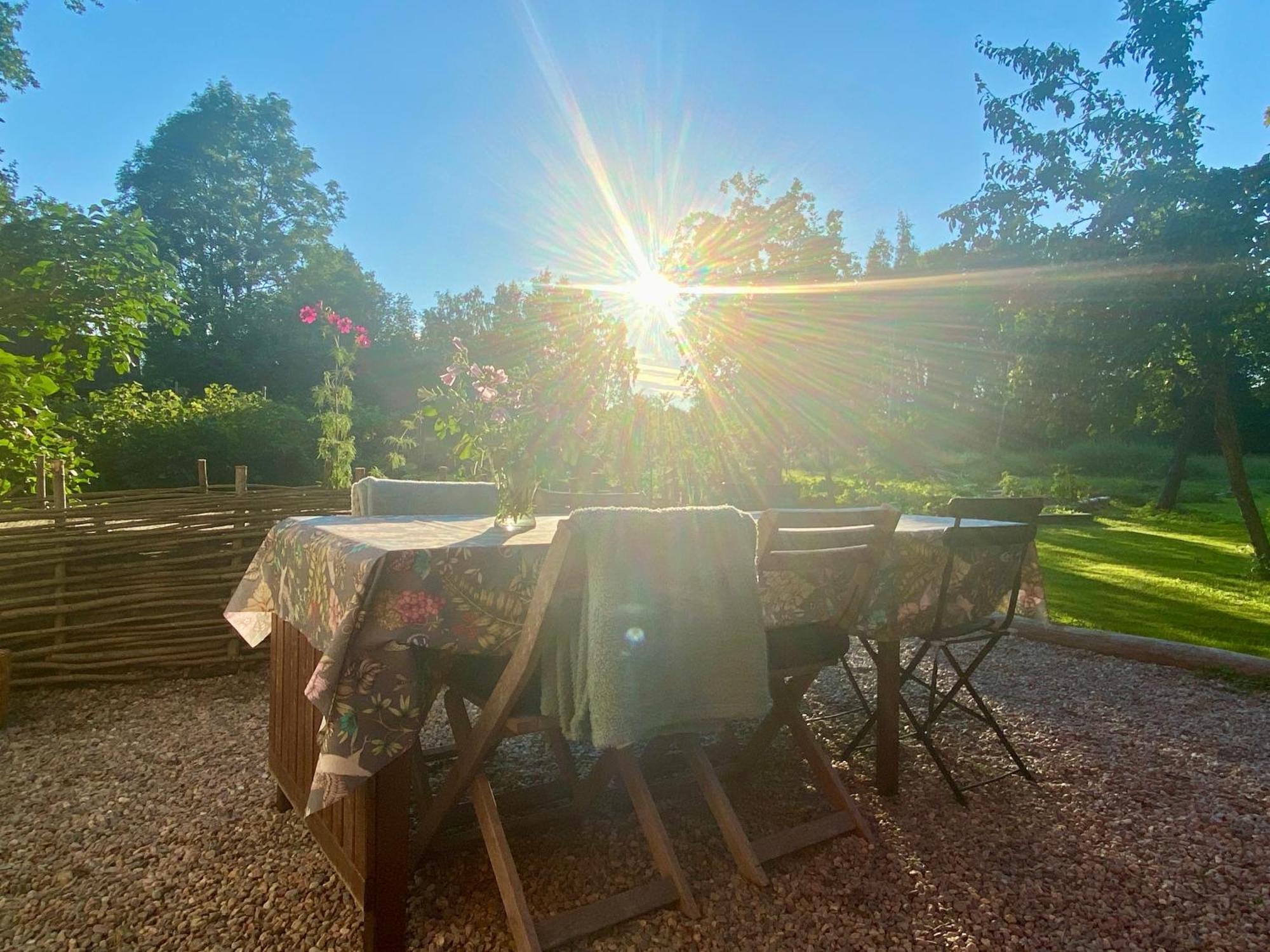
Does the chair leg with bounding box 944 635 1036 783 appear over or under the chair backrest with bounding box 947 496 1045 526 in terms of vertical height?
under

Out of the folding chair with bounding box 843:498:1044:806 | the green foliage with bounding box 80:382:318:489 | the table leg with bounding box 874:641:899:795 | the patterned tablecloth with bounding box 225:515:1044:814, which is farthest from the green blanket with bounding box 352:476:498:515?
the green foliage with bounding box 80:382:318:489

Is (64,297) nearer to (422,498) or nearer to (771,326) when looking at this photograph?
(422,498)

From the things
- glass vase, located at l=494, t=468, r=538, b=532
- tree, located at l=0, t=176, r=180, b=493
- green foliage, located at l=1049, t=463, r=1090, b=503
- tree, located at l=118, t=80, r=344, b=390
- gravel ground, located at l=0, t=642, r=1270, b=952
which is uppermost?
tree, located at l=118, t=80, r=344, b=390

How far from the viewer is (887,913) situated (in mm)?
1860

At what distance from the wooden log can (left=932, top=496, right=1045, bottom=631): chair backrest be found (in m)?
2.15

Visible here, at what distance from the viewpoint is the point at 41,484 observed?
4223 millimetres

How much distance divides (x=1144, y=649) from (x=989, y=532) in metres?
2.73

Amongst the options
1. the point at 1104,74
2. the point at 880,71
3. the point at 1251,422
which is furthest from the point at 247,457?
the point at 1251,422

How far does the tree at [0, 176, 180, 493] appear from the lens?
4008 millimetres

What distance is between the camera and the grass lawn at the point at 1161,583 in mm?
4977

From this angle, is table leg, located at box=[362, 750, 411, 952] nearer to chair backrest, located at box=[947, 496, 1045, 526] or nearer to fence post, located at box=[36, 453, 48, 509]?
chair backrest, located at box=[947, 496, 1045, 526]

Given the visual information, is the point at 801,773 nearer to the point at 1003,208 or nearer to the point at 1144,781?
the point at 1144,781

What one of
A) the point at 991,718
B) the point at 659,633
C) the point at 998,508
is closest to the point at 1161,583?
the point at 991,718

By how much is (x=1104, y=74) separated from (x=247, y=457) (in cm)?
1018
